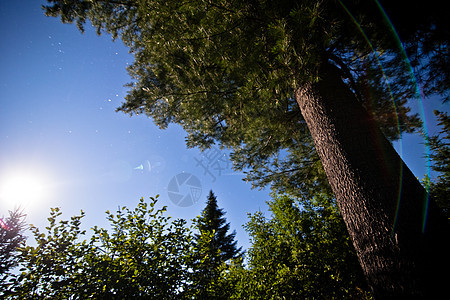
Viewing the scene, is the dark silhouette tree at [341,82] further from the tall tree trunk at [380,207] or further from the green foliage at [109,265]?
the green foliage at [109,265]

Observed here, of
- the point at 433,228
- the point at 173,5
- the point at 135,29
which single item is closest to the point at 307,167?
the point at 433,228

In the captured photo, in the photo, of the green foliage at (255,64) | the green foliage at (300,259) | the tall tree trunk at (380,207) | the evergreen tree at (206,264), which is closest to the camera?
the tall tree trunk at (380,207)

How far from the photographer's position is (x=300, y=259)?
567 centimetres

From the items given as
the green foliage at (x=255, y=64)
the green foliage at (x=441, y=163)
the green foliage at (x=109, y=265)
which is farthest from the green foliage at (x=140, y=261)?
the green foliage at (x=441, y=163)

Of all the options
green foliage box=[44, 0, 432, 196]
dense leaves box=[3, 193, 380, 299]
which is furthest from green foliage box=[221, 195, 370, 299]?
green foliage box=[44, 0, 432, 196]

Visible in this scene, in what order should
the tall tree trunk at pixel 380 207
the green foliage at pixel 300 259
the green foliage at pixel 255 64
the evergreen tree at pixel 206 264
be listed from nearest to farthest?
the tall tree trunk at pixel 380 207, the green foliage at pixel 255 64, the evergreen tree at pixel 206 264, the green foliage at pixel 300 259

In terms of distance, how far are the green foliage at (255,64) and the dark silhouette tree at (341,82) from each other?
20mm

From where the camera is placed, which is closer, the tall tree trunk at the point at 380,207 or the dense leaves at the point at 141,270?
the tall tree trunk at the point at 380,207

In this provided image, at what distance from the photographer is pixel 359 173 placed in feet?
5.97

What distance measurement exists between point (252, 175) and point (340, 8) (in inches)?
172

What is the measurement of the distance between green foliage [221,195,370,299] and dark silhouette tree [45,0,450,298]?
8.89 feet

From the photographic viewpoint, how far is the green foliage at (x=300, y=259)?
15.5ft

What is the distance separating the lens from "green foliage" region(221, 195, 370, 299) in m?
4.73

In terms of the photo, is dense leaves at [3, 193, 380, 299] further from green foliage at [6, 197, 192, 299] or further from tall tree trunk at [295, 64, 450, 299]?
tall tree trunk at [295, 64, 450, 299]
